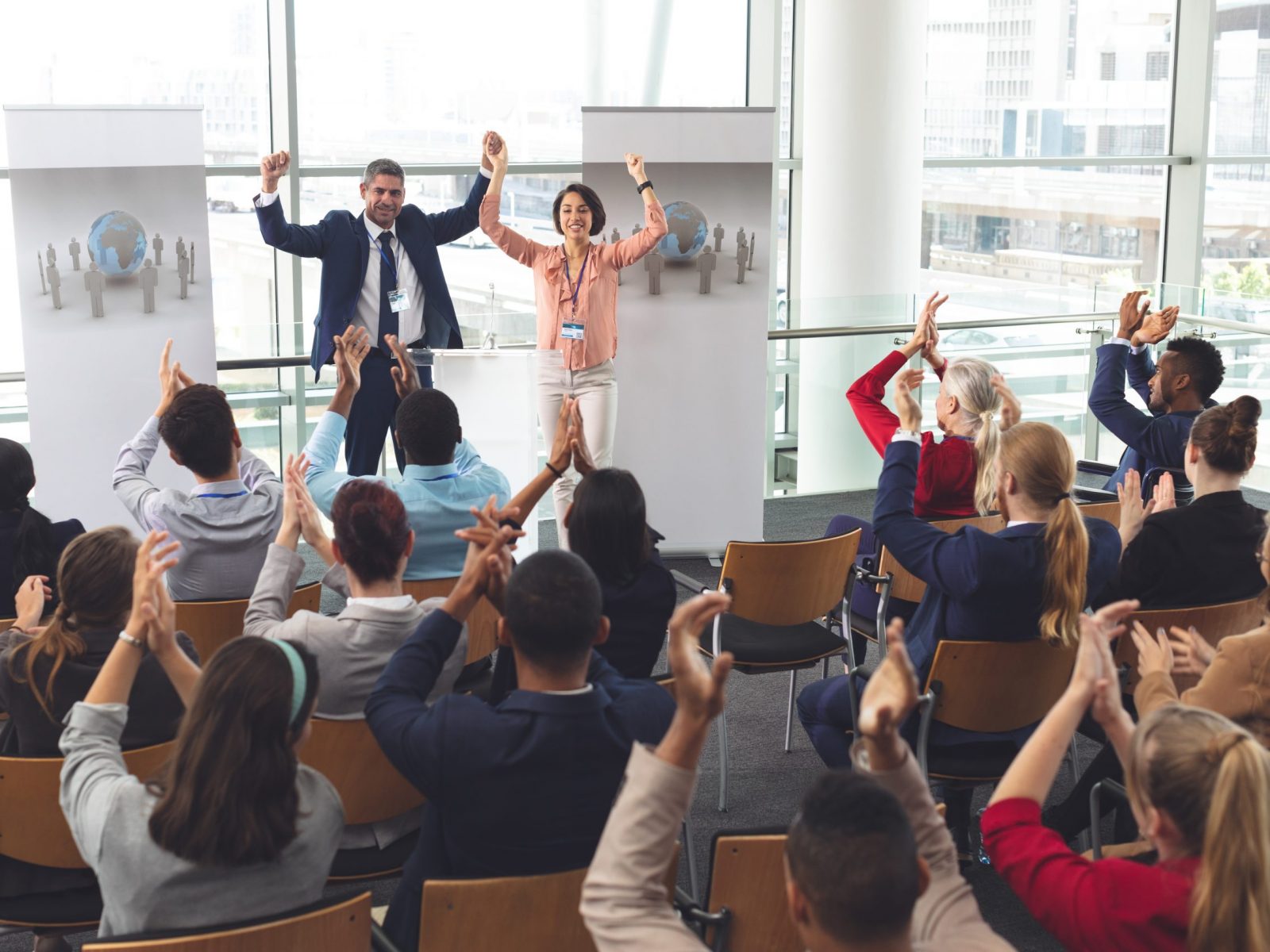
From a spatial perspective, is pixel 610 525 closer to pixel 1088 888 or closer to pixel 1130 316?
pixel 1088 888

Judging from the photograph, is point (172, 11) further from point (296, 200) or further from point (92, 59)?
point (296, 200)

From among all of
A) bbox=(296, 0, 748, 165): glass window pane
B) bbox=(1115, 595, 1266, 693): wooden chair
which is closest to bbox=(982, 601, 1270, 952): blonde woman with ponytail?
bbox=(1115, 595, 1266, 693): wooden chair

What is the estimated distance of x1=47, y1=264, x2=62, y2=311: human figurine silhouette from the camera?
5.41m

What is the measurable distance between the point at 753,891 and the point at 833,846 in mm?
766

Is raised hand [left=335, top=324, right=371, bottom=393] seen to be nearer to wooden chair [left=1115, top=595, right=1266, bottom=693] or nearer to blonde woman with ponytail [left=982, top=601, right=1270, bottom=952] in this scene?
wooden chair [left=1115, top=595, right=1266, bottom=693]

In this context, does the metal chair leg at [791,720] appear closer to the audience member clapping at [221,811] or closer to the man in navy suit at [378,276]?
the man in navy suit at [378,276]

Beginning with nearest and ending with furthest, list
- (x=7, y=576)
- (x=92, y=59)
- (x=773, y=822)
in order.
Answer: (x=7, y=576)
(x=773, y=822)
(x=92, y=59)

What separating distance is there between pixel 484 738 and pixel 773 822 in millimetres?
1982

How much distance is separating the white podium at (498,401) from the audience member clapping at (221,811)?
152 inches

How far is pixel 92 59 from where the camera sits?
7672 mm

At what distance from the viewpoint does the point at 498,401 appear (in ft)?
19.6

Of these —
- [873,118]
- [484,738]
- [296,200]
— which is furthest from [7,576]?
[873,118]

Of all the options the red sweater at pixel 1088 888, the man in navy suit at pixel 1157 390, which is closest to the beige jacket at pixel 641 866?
the red sweater at pixel 1088 888

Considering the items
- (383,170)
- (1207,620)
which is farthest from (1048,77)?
(1207,620)
